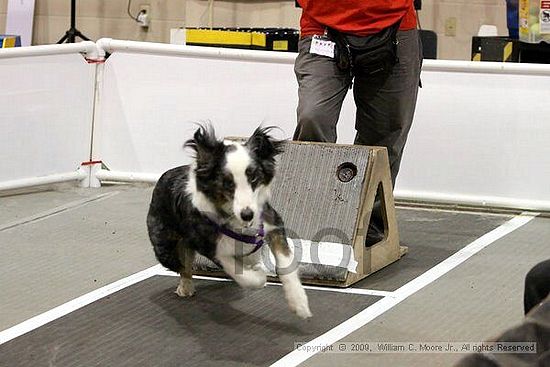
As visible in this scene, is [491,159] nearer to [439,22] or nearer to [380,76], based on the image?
[380,76]

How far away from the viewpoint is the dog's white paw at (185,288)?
4164mm

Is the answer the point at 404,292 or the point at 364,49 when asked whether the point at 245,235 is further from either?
the point at 364,49

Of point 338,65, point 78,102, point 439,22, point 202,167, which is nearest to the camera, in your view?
point 202,167

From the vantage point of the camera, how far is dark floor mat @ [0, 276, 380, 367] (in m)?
3.47

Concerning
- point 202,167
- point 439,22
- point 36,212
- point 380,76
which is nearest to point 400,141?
point 380,76

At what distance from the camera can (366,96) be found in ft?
15.3

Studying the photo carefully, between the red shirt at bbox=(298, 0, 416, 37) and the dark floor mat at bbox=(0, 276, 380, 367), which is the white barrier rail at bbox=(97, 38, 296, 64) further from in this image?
the dark floor mat at bbox=(0, 276, 380, 367)

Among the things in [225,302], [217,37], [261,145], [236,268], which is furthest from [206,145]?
[217,37]

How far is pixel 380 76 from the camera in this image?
4605 millimetres

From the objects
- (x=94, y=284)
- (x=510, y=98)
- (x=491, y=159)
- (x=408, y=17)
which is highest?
(x=408, y=17)

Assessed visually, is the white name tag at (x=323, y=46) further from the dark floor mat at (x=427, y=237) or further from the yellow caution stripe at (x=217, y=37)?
the yellow caution stripe at (x=217, y=37)

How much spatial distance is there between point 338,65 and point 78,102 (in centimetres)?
229

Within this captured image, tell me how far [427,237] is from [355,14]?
1334mm

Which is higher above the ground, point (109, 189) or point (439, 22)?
point (439, 22)
